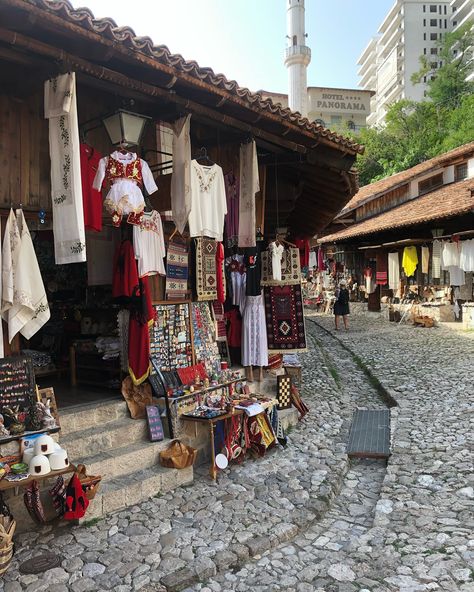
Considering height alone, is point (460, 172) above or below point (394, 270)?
above


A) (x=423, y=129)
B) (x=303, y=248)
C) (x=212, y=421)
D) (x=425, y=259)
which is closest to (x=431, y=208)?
(x=425, y=259)

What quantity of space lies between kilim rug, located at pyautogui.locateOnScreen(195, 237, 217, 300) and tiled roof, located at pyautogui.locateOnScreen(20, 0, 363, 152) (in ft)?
6.83

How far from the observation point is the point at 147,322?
5.98m

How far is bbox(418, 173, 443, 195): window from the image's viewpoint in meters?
23.7

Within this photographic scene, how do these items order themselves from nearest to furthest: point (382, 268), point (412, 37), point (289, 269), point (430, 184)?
point (289, 269)
point (382, 268)
point (430, 184)
point (412, 37)

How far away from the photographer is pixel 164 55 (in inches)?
178

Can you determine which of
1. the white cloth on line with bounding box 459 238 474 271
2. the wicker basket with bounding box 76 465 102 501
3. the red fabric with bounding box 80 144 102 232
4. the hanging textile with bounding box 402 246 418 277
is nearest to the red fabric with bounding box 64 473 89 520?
the wicker basket with bounding box 76 465 102 501

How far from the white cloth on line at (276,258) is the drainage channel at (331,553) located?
3.11 m

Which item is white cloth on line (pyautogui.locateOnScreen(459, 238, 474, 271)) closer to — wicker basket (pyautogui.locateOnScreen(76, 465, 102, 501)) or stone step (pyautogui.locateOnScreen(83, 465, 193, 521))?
stone step (pyautogui.locateOnScreen(83, 465, 193, 521))

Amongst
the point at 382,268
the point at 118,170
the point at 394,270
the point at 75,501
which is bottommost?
the point at 75,501

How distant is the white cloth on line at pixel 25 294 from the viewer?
4586 millimetres

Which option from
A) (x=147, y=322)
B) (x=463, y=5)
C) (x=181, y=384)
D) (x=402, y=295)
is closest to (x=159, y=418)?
(x=181, y=384)

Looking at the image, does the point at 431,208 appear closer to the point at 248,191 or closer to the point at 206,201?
the point at 248,191

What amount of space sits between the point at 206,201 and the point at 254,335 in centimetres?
256
